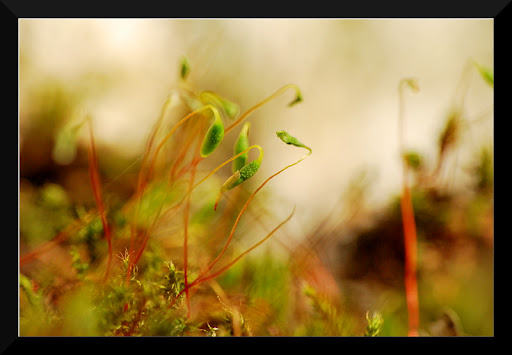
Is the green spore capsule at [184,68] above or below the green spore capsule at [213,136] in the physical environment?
above

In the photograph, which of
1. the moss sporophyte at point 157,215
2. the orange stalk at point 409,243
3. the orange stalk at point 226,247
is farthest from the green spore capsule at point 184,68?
the orange stalk at point 409,243

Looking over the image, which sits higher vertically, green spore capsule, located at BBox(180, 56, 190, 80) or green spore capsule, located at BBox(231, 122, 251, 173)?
green spore capsule, located at BBox(180, 56, 190, 80)

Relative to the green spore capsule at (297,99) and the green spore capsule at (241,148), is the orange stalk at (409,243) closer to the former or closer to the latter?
the green spore capsule at (297,99)

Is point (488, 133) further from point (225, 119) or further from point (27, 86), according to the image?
point (27, 86)

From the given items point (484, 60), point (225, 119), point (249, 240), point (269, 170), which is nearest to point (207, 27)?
point (225, 119)

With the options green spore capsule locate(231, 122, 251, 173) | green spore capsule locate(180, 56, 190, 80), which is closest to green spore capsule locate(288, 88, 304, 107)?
green spore capsule locate(231, 122, 251, 173)

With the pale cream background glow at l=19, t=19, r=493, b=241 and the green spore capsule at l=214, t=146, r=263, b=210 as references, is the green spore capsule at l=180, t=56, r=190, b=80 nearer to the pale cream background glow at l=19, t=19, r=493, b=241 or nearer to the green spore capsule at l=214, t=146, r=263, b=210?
the pale cream background glow at l=19, t=19, r=493, b=241

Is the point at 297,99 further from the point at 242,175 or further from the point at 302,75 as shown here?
the point at 242,175
